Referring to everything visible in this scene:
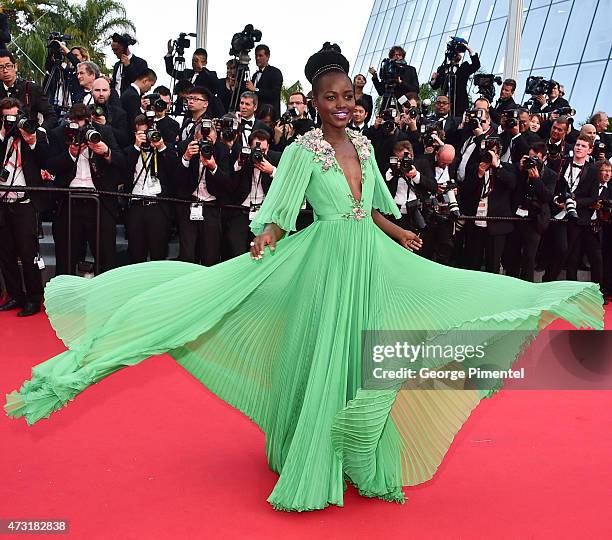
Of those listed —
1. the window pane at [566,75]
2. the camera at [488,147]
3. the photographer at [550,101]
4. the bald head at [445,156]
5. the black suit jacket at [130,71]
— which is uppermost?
the window pane at [566,75]

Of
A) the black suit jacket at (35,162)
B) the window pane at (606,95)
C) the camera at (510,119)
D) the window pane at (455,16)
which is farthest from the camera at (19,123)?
the window pane at (455,16)

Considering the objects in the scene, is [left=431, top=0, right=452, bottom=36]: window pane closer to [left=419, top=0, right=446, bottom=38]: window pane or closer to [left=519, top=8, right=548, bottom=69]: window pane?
[left=419, top=0, right=446, bottom=38]: window pane

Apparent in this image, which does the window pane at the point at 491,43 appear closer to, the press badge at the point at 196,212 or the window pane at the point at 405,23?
the window pane at the point at 405,23

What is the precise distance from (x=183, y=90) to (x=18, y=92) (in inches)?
72.6

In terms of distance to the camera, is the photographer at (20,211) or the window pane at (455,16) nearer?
the photographer at (20,211)

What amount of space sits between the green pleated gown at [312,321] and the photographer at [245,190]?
3.41 m


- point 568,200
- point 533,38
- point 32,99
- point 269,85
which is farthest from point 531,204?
point 533,38

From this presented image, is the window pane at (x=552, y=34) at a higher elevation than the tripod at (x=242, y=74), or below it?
higher

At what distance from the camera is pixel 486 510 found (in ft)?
9.89

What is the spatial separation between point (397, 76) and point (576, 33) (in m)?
13.0

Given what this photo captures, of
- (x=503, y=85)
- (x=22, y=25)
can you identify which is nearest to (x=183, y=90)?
(x=503, y=85)

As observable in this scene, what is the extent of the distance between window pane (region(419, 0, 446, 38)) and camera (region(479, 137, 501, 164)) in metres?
21.2

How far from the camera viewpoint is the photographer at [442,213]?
22.8 feet

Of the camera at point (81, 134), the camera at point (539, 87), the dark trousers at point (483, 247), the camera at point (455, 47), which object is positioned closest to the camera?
the camera at point (81, 134)
